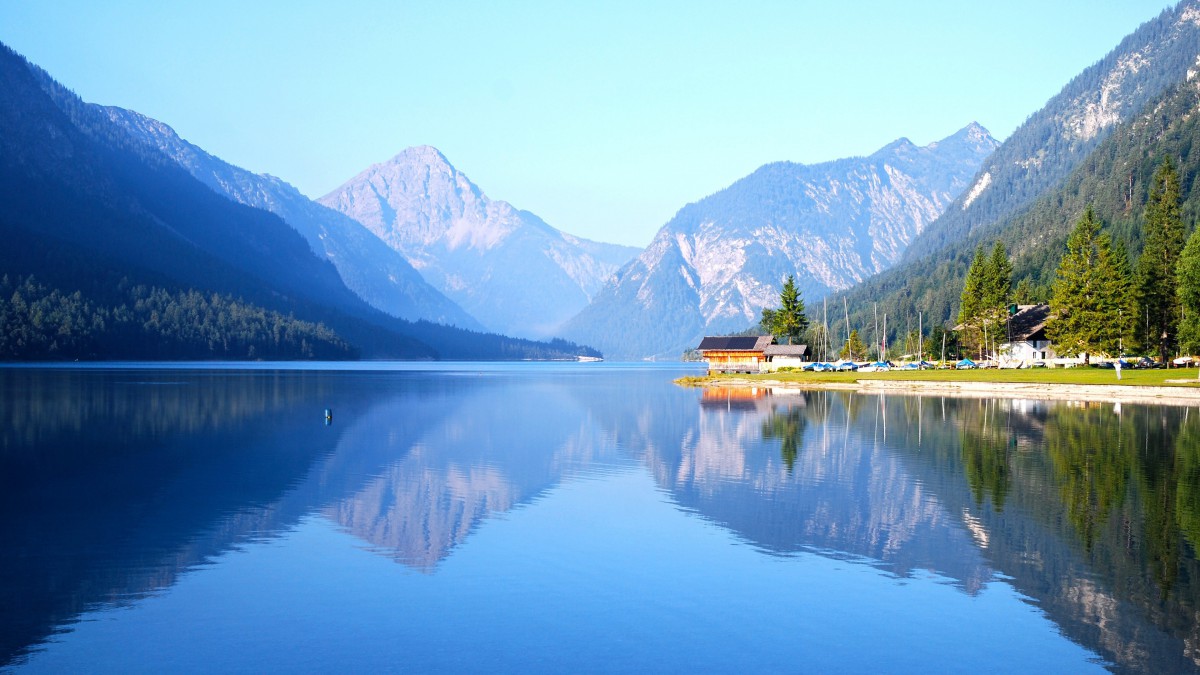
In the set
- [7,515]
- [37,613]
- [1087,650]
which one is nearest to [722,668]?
[1087,650]

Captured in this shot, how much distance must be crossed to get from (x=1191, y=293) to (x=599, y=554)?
86923 mm

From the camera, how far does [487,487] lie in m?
33.3

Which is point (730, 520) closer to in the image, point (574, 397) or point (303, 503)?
point (303, 503)

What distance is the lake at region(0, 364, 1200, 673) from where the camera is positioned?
15719 mm

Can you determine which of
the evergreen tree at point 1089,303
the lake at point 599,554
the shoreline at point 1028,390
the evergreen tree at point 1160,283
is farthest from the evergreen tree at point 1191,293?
the lake at point 599,554

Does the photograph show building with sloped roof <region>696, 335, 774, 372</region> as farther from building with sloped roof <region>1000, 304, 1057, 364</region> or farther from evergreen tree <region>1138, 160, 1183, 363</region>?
evergreen tree <region>1138, 160, 1183, 363</region>

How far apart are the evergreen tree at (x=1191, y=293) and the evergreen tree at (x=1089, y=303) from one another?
8.25m

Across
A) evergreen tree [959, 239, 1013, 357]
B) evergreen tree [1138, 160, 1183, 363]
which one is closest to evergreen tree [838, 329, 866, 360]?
evergreen tree [959, 239, 1013, 357]

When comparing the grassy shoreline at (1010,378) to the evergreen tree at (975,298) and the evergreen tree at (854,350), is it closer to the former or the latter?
the evergreen tree at (975,298)

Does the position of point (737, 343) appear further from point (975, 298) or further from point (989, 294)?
point (989, 294)

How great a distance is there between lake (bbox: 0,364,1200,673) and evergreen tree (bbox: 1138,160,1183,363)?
69.4 meters

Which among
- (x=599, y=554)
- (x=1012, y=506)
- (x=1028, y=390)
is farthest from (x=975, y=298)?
(x=599, y=554)

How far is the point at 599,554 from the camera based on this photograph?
22859 mm

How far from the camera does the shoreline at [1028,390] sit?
75375 mm
